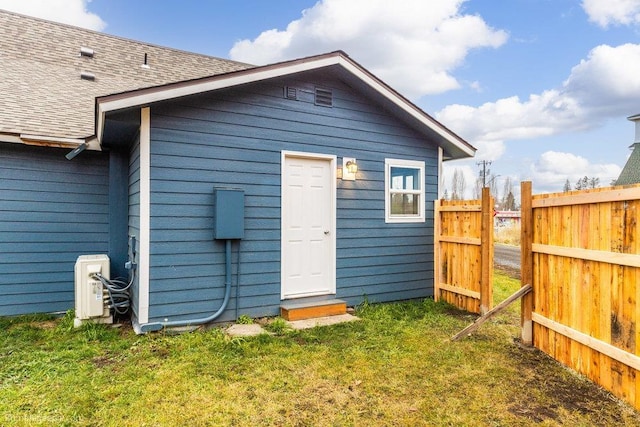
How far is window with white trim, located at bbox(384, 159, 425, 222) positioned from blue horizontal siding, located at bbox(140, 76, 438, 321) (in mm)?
108

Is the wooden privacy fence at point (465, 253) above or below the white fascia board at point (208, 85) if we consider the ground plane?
below

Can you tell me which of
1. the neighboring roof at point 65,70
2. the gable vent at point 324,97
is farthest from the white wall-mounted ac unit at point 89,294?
the gable vent at point 324,97

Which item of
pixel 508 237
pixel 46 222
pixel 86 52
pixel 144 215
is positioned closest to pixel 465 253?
pixel 144 215

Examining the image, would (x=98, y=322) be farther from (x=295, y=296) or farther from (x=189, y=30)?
(x=189, y=30)

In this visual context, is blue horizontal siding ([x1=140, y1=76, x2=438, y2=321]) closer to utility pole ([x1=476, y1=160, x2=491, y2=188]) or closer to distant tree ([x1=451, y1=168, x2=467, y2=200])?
utility pole ([x1=476, y1=160, x2=491, y2=188])

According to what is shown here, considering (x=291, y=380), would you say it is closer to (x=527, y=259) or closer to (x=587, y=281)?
(x=587, y=281)

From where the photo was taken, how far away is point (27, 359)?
3332 mm

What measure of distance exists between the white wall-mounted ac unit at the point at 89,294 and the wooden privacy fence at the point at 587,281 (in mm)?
4765

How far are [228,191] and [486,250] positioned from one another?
11.0ft

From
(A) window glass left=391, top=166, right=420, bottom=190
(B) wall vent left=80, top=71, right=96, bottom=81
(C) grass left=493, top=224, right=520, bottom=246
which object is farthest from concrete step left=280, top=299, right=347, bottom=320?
(C) grass left=493, top=224, right=520, bottom=246

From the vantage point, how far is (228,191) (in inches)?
168

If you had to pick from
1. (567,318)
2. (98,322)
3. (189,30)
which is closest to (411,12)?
(189,30)

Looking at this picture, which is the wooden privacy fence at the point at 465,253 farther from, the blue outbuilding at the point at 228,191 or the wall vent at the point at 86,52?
the wall vent at the point at 86,52

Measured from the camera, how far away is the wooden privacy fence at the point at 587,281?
2523 millimetres
